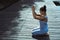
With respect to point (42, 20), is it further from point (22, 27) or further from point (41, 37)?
point (22, 27)

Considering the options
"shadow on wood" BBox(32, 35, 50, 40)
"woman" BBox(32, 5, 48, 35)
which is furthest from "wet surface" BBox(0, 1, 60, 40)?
"woman" BBox(32, 5, 48, 35)

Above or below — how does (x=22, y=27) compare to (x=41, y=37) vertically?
above

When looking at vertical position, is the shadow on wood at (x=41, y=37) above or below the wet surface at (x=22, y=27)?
below

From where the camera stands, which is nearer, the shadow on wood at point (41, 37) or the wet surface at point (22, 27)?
the shadow on wood at point (41, 37)

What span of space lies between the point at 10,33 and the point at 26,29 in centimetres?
66

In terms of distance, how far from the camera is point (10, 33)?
5.91 metres

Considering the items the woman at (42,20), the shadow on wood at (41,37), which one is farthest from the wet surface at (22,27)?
the woman at (42,20)

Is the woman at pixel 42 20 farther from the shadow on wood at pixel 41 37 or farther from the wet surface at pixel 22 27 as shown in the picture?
the wet surface at pixel 22 27

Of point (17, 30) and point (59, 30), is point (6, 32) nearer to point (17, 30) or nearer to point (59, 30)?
point (17, 30)

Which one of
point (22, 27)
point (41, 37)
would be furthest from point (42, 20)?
point (22, 27)

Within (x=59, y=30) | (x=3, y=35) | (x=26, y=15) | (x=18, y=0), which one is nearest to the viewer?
(x=3, y=35)

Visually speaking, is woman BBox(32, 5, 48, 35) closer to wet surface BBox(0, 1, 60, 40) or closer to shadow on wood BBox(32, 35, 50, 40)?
shadow on wood BBox(32, 35, 50, 40)

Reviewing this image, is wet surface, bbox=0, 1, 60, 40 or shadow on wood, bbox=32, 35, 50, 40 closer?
shadow on wood, bbox=32, 35, 50, 40

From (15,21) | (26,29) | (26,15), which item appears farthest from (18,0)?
(26,29)
